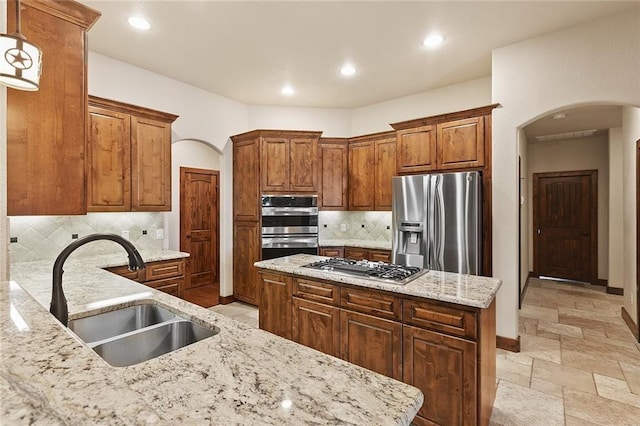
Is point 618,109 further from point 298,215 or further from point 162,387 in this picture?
point 162,387

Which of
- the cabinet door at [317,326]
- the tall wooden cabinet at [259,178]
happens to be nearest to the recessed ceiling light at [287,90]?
the tall wooden cabinet at [259,178]

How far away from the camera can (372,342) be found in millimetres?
2186

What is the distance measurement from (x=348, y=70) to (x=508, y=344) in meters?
3.65

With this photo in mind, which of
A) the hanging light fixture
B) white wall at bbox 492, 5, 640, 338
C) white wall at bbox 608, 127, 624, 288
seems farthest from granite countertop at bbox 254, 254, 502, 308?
white wall at bbox 608, 127, 624, 288

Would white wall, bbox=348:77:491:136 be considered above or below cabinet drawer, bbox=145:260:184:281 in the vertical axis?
above

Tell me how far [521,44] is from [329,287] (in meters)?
3.20

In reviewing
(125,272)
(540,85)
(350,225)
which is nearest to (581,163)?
(540,85)

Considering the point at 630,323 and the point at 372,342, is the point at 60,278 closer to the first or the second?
the point at 372,342

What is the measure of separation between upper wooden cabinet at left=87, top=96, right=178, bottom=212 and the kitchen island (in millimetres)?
2009

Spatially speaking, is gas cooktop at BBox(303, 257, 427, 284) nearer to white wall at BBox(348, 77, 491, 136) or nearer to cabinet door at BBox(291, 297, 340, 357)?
cabinet door at BBox(291, 297, 340, 357)

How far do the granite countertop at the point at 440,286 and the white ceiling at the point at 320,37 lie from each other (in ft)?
7.38

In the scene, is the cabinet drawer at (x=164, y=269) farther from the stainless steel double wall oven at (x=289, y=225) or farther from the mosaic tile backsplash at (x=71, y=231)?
the stainless steel double wall oven at (x=289, y=225)

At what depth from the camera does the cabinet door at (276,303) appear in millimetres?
2697

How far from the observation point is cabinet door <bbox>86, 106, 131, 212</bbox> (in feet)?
10.3
